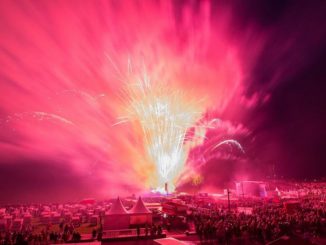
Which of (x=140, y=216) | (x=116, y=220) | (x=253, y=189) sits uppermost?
(x=253, y=189)

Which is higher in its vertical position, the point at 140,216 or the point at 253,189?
the point at 253,189

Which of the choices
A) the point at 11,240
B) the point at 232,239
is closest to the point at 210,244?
the point at 232,239

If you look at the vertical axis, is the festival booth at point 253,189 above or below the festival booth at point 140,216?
above

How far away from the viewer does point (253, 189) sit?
221 ft

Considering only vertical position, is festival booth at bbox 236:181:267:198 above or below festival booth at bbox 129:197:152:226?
above

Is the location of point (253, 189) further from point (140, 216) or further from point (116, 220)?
point (116, 220)

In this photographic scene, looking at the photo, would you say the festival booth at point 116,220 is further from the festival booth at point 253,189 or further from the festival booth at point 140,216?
the festival booth at point 253,189

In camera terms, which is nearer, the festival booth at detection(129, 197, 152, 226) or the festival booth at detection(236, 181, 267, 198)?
the festival booth at detection(129, 197, 152, 226)

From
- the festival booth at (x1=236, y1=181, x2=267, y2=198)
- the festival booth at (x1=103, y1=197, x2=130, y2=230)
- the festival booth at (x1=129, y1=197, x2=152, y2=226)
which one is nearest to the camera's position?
the festival booth at (x1=103, y1=197, x2=130, y2=230)

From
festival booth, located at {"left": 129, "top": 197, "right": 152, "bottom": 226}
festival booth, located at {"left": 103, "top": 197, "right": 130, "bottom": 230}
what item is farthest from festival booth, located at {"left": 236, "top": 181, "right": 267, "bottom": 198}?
festival booth, located at {"left": 103, "top": 197, "right": 130, "bottom": 230}

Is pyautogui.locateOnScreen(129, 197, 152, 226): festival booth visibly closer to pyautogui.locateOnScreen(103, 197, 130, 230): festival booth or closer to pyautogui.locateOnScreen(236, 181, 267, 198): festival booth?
pyautogui.locateOnScreen(103, 197, 130, 230): festival booth

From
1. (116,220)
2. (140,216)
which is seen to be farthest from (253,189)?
(116,220)

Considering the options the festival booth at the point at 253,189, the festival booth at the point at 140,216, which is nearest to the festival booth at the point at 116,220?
the festival booth at the point at 140,216

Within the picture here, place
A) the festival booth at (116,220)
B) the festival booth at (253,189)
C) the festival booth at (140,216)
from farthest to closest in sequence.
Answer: the festival booth at (253,189) < the festival booth at (140,216) < the festival booth at (116,220)
